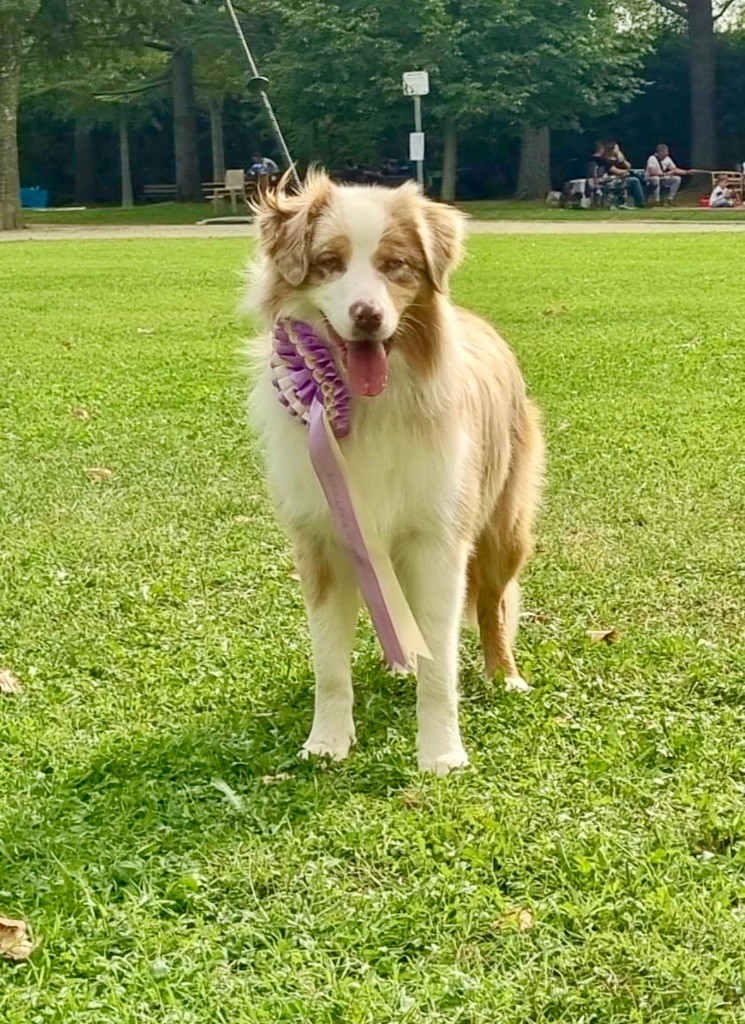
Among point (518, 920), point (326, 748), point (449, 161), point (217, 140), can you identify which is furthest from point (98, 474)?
point (217, 140)

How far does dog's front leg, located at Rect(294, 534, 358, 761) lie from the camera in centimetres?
355

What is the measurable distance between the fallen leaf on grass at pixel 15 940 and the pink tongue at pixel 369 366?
1.47 m

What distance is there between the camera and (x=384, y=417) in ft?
10.9

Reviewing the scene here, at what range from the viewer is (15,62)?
31.5m

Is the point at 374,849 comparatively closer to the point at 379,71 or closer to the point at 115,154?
the point at 379,71

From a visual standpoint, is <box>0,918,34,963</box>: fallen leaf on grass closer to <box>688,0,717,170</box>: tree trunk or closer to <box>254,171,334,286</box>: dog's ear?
<box>254,171,334,286</box>: dog's ear

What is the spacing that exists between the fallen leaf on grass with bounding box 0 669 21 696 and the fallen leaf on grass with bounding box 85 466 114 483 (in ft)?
7.98

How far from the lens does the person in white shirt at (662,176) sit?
119ft

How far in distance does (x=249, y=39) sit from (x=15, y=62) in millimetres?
12341

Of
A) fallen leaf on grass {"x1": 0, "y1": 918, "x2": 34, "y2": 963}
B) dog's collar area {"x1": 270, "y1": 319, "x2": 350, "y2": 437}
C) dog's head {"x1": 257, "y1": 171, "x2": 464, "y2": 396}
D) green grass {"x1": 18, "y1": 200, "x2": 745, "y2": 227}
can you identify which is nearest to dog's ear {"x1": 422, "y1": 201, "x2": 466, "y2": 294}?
dog's head {"x1": 257, "y1": 171, "x2": 464, "y2": 396}

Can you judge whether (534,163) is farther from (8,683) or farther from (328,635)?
(328,635)

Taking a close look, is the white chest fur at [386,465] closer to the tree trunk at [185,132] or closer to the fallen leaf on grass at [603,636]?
the fallen leaf on grass at [603,636]

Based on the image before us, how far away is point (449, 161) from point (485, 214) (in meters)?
5.95

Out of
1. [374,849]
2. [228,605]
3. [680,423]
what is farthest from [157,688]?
[680,423]
